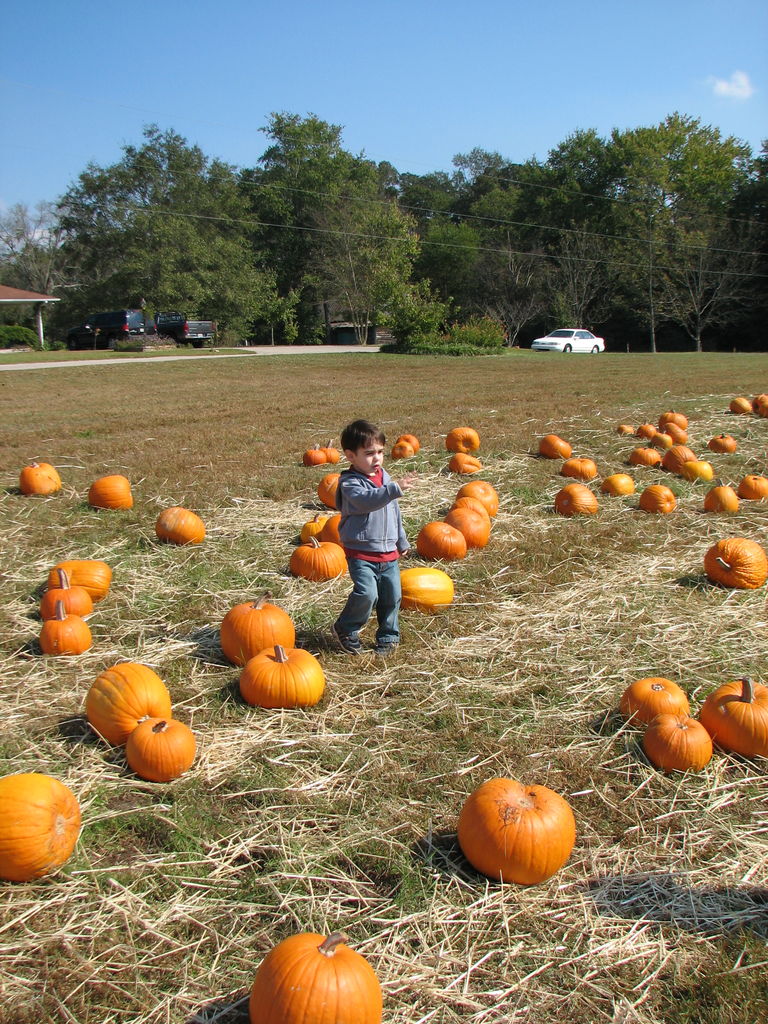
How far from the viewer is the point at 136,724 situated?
3.13 meters

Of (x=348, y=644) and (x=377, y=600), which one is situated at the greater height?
(x=377, y=600)

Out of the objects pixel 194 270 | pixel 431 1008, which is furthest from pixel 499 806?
pixel 194 270

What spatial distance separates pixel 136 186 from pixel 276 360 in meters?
37.2

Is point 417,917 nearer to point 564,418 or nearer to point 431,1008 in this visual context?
point 431,1008

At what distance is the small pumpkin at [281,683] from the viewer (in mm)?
3461

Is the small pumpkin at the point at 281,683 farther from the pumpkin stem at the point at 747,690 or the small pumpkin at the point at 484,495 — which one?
the small pumpkin at the point at 484,495

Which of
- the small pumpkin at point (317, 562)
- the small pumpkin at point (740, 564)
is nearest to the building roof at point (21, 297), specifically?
the small pumpkin at point (317, 562)

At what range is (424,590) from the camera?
14.9ft

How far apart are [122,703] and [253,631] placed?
0.84 metres

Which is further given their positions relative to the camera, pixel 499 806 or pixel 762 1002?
pixel 499 806

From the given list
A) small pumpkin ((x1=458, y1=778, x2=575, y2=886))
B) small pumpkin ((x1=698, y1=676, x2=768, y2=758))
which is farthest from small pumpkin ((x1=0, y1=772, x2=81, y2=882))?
small pumpkin ((x1=698, y1=676, x2=768, y2=758))

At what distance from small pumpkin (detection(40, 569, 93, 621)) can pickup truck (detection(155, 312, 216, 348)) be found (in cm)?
3792

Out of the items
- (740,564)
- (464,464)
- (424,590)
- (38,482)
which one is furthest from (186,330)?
(740,564)

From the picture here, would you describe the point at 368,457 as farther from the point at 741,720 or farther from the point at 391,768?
the point at 741,720
